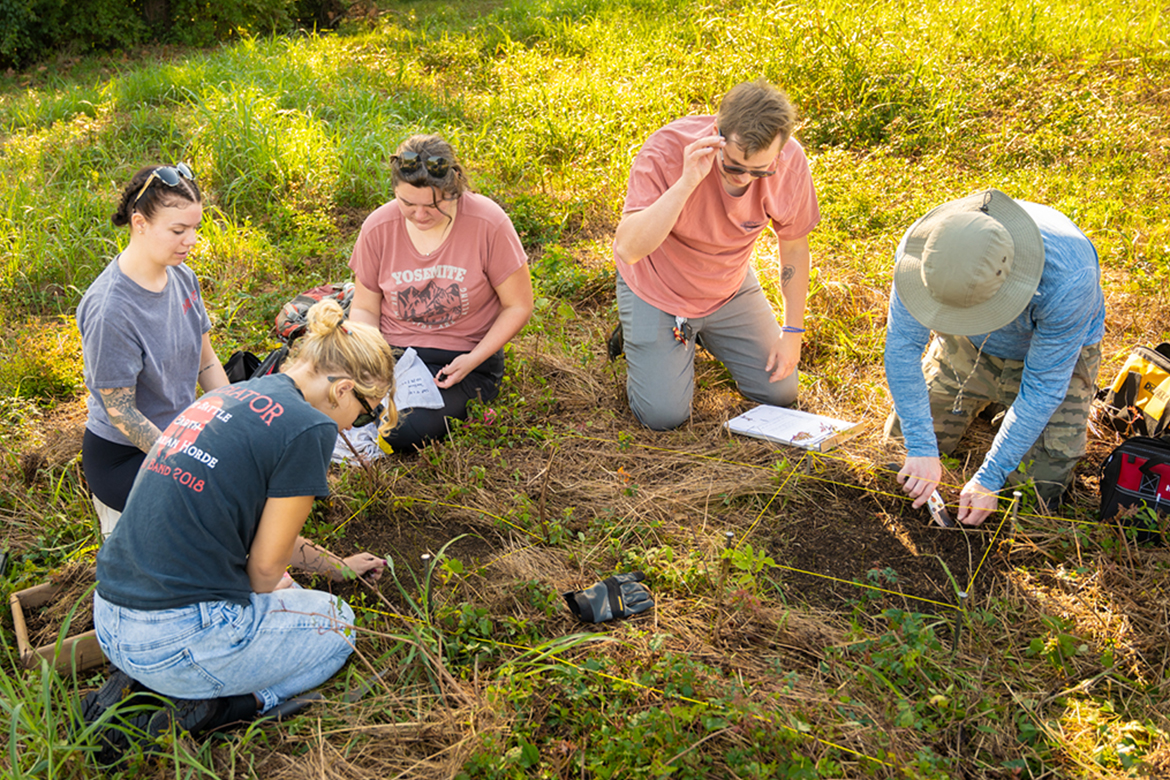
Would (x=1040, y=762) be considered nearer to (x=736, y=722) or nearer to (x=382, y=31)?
(x=736, y=722)

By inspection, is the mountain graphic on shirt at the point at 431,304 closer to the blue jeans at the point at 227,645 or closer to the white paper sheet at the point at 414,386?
the white paper sheet at the point at 414,386

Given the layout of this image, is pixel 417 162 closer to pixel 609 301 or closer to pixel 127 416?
pixel 127 416

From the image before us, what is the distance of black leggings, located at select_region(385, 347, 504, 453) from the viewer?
10.6 ft

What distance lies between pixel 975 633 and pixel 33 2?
15018 mm

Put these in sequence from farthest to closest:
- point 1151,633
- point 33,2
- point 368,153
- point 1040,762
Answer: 1. point 33,2
2. point 368,153
3. point 1151,633
4. point 1040,762

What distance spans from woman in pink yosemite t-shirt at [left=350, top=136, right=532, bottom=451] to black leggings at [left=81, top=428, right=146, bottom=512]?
0.94m

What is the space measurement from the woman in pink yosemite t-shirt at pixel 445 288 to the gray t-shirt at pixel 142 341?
30.4 inches

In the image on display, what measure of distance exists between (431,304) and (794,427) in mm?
1646

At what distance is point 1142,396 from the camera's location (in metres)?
2.89

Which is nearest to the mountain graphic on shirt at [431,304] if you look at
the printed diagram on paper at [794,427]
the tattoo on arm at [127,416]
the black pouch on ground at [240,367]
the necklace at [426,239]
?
the necklace at [426,239]

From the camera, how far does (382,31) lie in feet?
34.9

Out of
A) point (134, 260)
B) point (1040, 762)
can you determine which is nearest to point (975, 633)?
point (1040, 762)

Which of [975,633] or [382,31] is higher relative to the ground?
[382,31]

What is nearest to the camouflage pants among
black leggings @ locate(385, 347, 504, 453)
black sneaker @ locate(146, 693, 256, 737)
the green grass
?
the green grass
